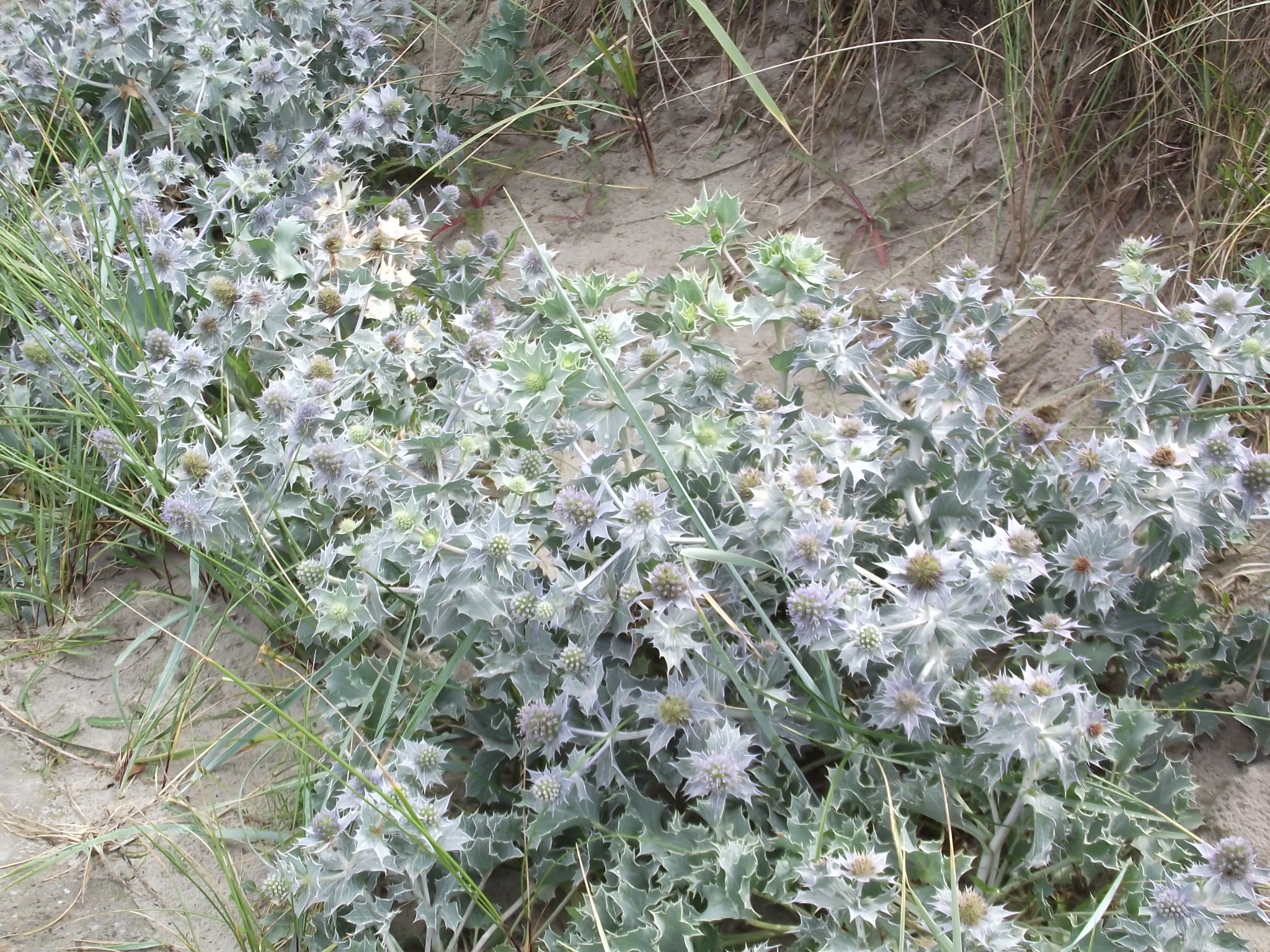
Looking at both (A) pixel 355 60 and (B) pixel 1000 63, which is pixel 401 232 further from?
(B) pixel 1000 63

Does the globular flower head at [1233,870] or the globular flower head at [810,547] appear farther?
the globular flower head at [810,547]

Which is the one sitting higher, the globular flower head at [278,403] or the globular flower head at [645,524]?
the globular flower head at [278,403]

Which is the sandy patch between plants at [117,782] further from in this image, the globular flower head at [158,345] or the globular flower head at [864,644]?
the globular flower head at [864,644]

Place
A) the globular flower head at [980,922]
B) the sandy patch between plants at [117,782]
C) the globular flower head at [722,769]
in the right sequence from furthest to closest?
the sandy patch between plants at [117,782]
the globular flower head at [722,769]
the globular flower head at [980,922]

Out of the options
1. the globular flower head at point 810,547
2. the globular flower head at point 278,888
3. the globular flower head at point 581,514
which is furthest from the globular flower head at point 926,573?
the globular flower head at point 278,888

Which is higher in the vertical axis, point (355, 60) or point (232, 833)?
point (355, 60)

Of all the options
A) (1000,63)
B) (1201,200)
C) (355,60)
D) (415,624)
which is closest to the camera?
(415,624)

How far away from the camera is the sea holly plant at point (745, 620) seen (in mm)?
1602

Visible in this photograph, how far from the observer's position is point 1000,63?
2.87 metres

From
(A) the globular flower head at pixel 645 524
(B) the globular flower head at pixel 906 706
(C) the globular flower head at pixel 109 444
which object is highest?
(C) the globular flower head at pixel 109 444

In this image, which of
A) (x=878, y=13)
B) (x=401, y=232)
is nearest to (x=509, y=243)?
(x=401, y=232)

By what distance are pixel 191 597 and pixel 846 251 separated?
202cm

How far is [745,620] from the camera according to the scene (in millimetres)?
1879

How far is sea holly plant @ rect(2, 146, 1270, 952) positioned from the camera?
1602 mm
